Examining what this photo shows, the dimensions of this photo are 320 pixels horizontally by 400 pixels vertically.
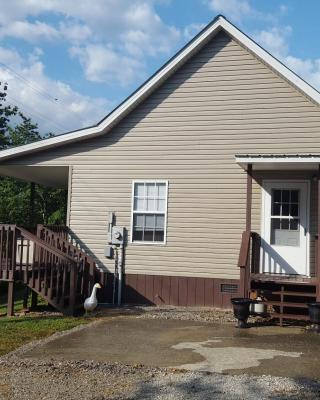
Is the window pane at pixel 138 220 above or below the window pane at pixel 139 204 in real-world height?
below

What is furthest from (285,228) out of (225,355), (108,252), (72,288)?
(225,355)

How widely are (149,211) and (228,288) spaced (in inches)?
101

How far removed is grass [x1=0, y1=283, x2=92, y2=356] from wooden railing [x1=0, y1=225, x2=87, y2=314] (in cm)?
49

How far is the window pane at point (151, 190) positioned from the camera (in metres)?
12.6

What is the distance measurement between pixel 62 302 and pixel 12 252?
1554mm

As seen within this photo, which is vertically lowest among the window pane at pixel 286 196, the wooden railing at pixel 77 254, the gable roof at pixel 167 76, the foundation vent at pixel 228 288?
the foundation vent at pixel 228 288

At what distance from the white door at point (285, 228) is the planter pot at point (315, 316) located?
7.13 feet

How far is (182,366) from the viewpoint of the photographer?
665cm

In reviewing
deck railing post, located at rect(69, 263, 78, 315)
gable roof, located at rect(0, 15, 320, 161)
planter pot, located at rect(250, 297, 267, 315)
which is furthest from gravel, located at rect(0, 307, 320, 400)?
gable roof, located at rect(0, 15, 320, 161)

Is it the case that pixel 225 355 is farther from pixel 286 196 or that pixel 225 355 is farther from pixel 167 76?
pixel 167 76

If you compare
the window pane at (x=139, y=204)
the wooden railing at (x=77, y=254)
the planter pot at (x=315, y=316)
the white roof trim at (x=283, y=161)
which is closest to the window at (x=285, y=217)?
the white roof trim at (x=283, y=161)

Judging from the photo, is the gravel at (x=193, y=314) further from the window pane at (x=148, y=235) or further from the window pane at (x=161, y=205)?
the window pane at (x=161, y=205)

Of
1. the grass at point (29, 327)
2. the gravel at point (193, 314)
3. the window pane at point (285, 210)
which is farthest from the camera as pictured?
the window pane at point (285, 210)

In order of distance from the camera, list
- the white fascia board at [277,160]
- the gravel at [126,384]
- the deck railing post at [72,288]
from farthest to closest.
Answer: the deck railing post at [72,288], the white fascia board at [277,160], the gravel at [126,384]
